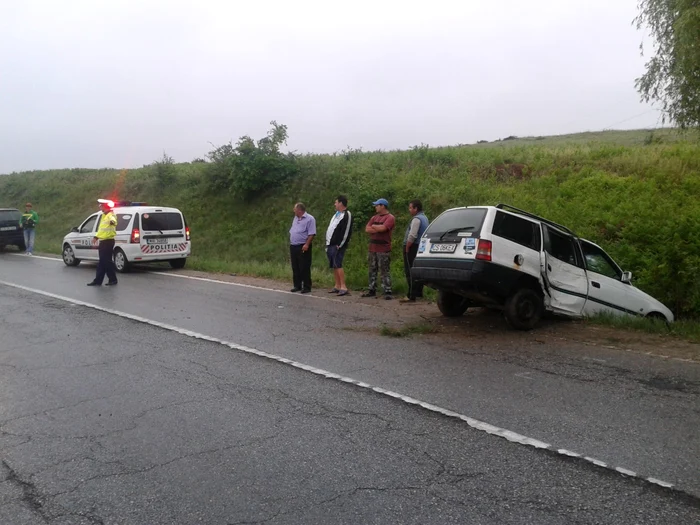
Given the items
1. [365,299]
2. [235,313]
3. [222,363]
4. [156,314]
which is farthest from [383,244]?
[222,363]

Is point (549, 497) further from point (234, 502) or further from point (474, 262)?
point (474, 262)

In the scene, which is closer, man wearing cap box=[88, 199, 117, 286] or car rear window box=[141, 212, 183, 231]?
man wearing cap box=[88, 199, 117, 286]

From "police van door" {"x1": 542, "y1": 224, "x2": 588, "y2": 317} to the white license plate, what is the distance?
1327 mm

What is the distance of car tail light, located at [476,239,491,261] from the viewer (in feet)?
25.1

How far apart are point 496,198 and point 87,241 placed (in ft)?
37.6

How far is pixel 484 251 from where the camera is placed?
7668mm

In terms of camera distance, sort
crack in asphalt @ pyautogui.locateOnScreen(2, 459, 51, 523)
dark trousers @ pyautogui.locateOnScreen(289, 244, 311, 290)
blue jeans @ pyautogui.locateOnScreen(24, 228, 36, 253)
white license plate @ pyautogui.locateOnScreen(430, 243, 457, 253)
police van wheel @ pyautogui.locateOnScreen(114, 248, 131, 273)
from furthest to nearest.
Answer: blue jeans @ pyautogui.locateOnScreen(24, 228, 36, 253) < police van wheel @ pyautogui.locateOnScreen(114, 248, 131, 273) < dark trousers @ pyautogui.locateOnScreen(289, 244, 311, 290) < white license plate @ pyautogui.locateOnScreen(430, 243, 457, 253) < crack in asphalt @ pyautogui.locateOnScreen(2, 459, 51, 523)

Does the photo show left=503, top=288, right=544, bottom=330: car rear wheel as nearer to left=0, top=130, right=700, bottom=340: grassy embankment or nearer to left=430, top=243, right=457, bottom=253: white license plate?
left=430, top=243, right=457, bottom=253: white license plate

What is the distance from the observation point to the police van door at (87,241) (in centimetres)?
1653

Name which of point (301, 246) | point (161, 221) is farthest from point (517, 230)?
point (161, 221)

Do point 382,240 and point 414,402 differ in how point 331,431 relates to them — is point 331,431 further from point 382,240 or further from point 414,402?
point 382,240

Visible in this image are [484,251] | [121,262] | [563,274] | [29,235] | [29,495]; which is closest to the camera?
[29,495]

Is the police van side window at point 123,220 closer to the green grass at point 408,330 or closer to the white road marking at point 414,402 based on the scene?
the white road marking at point 414,402

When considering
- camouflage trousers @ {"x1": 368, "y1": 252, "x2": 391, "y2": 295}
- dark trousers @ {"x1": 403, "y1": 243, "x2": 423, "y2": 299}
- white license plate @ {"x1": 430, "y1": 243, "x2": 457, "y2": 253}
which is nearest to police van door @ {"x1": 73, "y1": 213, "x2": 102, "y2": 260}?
camouflage trousers @ {"x1": 368, "y1": 252, "x2": 391, "y2": 295}
